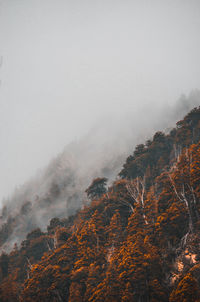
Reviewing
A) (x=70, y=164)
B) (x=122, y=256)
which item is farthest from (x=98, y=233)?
(x=70, y=164)

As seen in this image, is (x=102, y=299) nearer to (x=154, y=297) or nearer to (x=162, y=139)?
(x=154, y=297)

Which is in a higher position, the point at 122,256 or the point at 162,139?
the point at 122,256

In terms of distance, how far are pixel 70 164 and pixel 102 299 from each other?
10814 cm

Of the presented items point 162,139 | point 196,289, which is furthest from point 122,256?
point 162,139

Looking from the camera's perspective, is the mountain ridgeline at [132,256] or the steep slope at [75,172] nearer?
the mountain ridgeline at [132,256]

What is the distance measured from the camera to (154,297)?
16.4 m

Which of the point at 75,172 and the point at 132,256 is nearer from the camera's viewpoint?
the point at 132,256

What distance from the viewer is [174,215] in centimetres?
2198

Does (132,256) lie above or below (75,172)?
above

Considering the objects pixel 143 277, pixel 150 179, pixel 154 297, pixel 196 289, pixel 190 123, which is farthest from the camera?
pixel 190 123

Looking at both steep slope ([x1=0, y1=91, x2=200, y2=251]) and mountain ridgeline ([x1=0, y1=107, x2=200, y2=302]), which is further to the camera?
steep slope ([x1=0, y1=91, x2=200, y2=251])

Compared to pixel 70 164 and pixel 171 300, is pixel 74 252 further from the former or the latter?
pixel 70 164

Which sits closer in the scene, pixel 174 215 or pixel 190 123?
pixel 174 215

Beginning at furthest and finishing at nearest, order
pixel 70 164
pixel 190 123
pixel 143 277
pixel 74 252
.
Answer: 1. pixel 70 164
2. pixel 190 123
3. pixel 74 252
4. pixel 143 277
